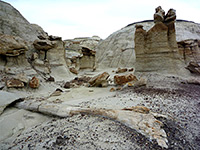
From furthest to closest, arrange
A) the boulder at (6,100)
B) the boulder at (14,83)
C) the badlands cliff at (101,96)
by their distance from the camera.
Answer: the boulder at (14,83)
the boulder at (6,100)
the badlands cliff at (101,96)

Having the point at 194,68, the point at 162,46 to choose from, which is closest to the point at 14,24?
the point at 162,46

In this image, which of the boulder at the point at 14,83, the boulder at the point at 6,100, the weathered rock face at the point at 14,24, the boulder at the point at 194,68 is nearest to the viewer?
the boulder at the point at 6,100

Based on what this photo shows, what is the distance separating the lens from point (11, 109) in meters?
2.62

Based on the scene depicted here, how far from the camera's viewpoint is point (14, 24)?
626 centimetres

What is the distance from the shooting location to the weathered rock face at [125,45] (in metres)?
12.1

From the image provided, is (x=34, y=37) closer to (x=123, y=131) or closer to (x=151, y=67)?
(x=151, y=67)

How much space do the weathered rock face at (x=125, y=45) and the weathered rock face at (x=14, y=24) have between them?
7927 millimetres

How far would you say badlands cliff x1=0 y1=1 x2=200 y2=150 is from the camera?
1.43 metres

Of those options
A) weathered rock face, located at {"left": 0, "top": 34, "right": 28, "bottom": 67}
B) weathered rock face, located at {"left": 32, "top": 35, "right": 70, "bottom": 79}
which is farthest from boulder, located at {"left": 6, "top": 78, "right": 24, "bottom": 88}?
weathered rock face, located at {"left": 32, "top": 35, "right": 70, "bottom": 79}

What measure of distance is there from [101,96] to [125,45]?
35.8 ft

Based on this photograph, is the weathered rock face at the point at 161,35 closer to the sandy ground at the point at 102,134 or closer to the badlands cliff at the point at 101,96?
the badlands cliff at the point at 101,96

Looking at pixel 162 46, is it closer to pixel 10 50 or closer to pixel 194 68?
pixel 194 68

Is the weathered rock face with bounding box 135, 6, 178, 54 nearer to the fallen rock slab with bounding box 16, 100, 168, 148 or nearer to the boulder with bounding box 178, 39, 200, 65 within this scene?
the boulder with bounding box 178, 39, 200, 65

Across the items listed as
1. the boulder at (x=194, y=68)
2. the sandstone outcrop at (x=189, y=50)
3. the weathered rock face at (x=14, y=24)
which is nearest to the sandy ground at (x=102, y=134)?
the boulder at (x=194, y=68)
